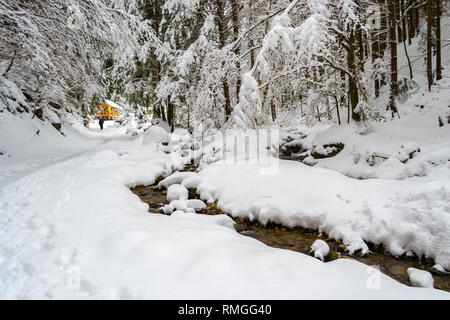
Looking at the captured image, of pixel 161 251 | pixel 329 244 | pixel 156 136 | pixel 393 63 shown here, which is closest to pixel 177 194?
pixel 161 251

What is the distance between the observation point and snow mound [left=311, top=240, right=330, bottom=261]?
3734mm

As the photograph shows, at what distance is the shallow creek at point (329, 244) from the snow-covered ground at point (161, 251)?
1.02 ft

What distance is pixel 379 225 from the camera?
407 cm

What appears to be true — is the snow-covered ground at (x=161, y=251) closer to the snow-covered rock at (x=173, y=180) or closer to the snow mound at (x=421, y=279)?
the snow mound at (x=421, y=279)

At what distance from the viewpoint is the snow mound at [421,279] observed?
306cm

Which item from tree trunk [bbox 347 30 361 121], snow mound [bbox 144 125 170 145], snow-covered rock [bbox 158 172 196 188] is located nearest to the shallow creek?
snow-covered rock [bbox 158 172 196 188]

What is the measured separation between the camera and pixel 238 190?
6055 millimetres

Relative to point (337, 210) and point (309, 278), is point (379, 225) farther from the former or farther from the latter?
point (309, 278)

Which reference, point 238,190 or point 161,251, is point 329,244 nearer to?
point 238,190

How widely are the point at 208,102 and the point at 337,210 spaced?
5194mm

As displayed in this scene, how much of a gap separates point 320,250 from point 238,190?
2605 mm

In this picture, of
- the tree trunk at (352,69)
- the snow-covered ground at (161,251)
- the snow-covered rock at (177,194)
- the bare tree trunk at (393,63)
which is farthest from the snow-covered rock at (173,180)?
the bare tree trunk at (393,63)

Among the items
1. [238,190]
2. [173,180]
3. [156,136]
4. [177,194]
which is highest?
[156,136]

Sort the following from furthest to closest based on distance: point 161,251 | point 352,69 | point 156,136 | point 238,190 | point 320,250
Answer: point 156,136, point 352,69, point 238,190, point 320,250, point 161,251
